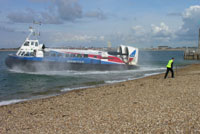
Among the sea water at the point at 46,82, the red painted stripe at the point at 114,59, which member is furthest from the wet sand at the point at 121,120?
the red painted stripe at the point at 114,59

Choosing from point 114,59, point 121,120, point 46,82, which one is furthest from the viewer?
point 114,59

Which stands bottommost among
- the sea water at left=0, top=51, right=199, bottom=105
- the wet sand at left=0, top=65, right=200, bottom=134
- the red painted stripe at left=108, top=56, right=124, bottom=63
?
the sea water at left=0, top=51, right=199, bottom=105

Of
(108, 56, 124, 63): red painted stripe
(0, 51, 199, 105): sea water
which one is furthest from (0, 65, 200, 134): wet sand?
(108, 56, 124, 63): red painted stripe

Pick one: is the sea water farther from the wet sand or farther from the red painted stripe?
the wet sand

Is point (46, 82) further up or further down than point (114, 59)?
further down

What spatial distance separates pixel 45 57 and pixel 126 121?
1825 cm

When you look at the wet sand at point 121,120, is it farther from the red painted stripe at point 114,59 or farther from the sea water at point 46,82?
the red painted stripe at point 114,59

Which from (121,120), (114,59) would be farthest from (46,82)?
(121,120)

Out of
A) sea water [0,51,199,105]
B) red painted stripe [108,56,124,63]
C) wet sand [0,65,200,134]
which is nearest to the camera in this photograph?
wet sand [0,65,200,134]

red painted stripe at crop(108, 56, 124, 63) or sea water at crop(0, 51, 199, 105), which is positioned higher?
red painted stripe at crop(108, 56, 124, 63)

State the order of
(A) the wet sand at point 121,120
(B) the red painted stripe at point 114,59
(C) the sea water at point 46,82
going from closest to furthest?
1. (A) the wet sand at point 121,120
2. (C) the sea water at point 46,82
3. (B) the red painted stripe at point 114,59

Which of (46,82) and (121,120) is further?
(46,82)

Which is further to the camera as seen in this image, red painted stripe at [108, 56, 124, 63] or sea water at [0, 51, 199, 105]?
red painted stripe at [108, 56, 124, 63]

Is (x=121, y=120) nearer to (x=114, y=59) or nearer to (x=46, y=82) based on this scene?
(x=46, y=82)
